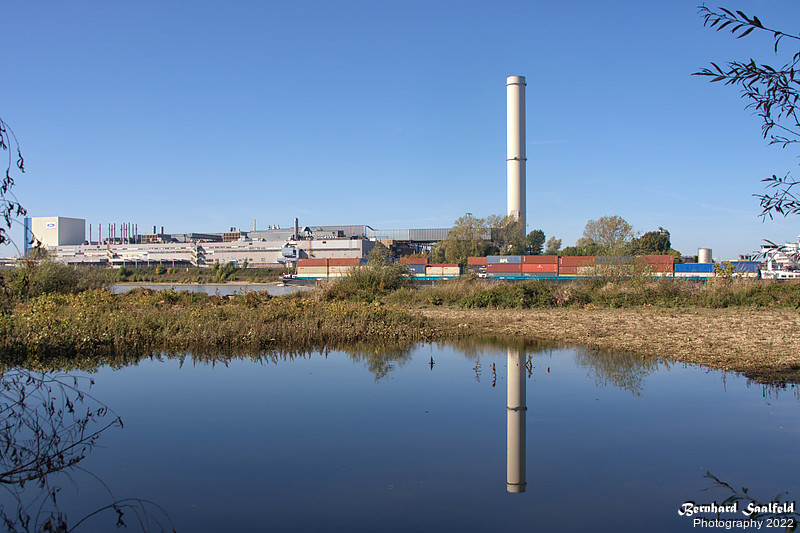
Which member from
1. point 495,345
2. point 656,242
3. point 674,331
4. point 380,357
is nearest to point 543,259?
point 656,242

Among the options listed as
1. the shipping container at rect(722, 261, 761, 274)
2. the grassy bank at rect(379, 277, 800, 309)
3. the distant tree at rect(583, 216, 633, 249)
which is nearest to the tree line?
the distant tree at rect(583, 216, 633, 249)

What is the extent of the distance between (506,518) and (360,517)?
107cm

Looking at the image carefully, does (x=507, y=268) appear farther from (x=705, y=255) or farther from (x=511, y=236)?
(x=705, y=255)

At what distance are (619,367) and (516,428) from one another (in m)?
4.52

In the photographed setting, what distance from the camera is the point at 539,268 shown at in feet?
211

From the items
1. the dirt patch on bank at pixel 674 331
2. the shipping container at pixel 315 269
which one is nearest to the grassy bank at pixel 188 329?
the dirt patch on bank at pixel 674 331

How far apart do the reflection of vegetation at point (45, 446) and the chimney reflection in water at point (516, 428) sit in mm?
2798

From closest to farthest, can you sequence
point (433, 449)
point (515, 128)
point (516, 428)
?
point (433, 449)
point (516, 428)
point (515, 128)

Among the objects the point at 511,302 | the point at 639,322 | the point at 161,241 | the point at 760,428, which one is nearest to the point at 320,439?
the point at 760,428

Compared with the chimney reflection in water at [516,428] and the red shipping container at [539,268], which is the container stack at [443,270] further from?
the chimney reflection in water at [516,428]

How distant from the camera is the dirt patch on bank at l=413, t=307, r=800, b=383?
10641 mm

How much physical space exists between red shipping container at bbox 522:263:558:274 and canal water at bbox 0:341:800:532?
54.3 m

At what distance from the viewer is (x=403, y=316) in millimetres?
16516

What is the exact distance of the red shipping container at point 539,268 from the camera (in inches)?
2480
